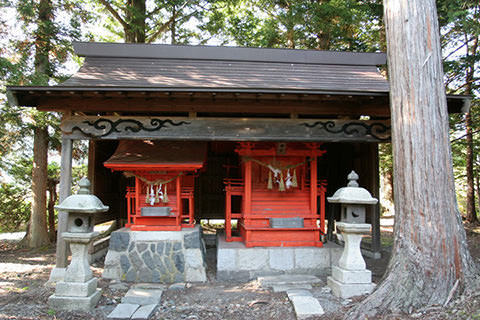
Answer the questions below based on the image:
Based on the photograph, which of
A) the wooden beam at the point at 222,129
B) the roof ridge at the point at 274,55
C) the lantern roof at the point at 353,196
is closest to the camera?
the lantern roof at the point at 353,196

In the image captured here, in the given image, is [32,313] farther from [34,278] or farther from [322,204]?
[322,204]

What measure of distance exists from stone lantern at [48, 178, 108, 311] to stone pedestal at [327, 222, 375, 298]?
3.96 metres

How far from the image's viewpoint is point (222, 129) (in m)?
6.13

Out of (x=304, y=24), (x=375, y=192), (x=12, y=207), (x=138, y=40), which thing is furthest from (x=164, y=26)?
(x=375, y=192)

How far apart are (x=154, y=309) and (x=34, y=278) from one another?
10.9ft

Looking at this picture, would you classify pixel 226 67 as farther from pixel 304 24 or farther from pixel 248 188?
pixel 304 24

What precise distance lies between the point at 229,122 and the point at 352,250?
10.7 ft

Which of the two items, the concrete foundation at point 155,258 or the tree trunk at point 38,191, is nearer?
the concrete foundation at point 155,258

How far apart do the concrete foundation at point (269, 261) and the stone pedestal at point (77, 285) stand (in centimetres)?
253

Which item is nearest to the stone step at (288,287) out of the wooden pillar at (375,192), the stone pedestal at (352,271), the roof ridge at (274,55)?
the stone pedestal at (352,271)

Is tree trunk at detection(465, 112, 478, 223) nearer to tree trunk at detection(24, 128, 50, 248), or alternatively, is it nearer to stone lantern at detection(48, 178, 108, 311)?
stone lantern at detection(48, 178, 108, 311)

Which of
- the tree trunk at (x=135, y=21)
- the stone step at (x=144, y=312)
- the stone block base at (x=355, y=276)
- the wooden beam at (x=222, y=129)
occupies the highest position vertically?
the tree trunk at (x=135, y=21)

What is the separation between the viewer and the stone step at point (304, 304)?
436cm

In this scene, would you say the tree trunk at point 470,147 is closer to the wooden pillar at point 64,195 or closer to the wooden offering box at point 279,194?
the wooden offering box at point 279,194
